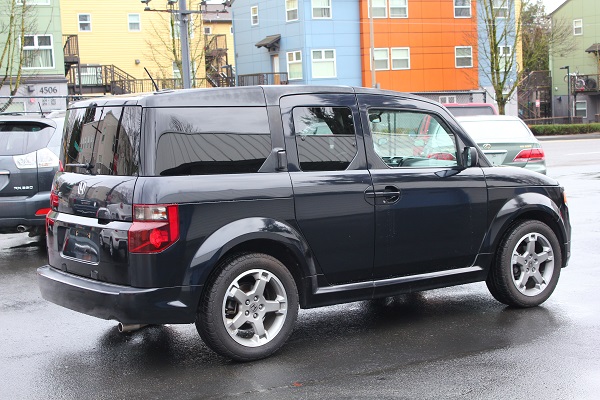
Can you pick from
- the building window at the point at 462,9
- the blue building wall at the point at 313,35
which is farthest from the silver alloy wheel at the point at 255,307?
the building window at the point at 462,9

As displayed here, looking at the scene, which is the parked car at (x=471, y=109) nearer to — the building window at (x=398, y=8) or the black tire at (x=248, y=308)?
the black tire at (x=248, y=308)

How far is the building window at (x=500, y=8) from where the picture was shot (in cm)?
4859

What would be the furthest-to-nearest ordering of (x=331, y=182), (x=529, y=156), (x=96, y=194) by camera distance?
(x=529, y=156) → (x=331, y=182) → (x=96, y=194)

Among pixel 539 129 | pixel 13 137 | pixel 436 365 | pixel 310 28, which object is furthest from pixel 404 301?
pixel 539 129

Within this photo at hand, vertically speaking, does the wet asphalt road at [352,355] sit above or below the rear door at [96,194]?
below

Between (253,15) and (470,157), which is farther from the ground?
(253,15)

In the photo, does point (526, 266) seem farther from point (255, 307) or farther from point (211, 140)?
point (211, 140)

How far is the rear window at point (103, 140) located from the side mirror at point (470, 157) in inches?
107

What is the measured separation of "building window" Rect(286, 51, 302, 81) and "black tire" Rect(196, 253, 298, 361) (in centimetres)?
4368

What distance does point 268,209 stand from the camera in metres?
5.70

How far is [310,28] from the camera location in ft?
157

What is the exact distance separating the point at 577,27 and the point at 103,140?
2677 inches

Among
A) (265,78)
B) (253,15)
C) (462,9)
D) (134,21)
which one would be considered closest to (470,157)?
(265,78)

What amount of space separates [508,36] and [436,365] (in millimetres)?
48052
